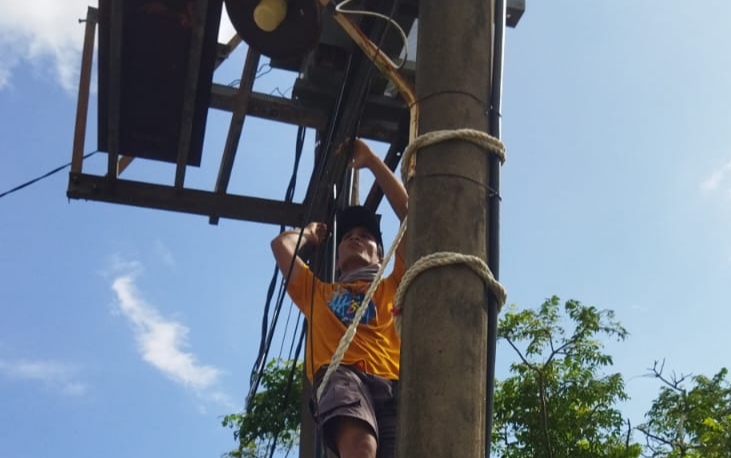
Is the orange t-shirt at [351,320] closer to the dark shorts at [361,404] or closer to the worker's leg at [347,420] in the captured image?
the dark shorts at [361,404]

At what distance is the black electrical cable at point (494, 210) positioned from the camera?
234 centimetres

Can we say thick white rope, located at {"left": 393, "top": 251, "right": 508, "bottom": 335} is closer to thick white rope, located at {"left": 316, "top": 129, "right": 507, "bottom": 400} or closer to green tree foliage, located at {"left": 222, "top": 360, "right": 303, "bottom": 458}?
thick white rope, located at {"left": 316, "top": 129, "right": 507, "bottom": 400}

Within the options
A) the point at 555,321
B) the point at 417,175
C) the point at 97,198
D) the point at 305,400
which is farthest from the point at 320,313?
the point at 555,321

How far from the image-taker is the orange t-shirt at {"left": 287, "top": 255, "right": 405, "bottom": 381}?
3.40 metres

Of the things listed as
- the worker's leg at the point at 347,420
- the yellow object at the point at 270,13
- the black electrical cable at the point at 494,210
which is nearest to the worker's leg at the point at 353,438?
the worker's leg at the point at 347,420

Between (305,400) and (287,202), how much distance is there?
120 cm

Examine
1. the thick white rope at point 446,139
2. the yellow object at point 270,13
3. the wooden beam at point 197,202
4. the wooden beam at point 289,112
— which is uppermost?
the wooden beam at point 289,112

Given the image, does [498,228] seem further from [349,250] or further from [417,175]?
[349,250]

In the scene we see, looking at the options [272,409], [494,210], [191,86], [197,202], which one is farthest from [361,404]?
[272,409]

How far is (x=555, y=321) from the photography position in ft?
38.6

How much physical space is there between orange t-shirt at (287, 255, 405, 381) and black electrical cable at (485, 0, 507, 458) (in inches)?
38.5

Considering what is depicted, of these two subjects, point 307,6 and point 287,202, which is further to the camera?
point 287,202

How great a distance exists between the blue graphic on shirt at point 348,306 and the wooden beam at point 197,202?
2017mm

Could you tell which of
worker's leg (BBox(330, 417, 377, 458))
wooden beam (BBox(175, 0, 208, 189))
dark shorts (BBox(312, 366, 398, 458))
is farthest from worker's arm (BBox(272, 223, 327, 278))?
wooden beam (BBox(175, 0, 208, 189))
